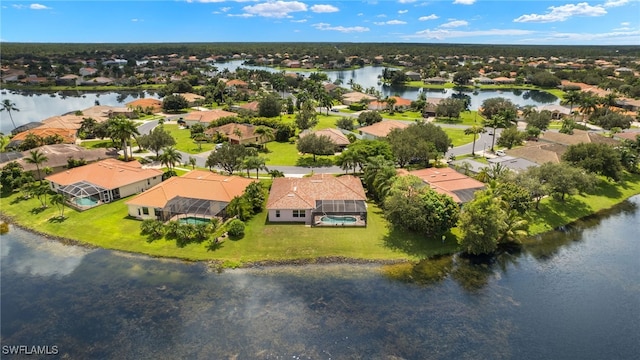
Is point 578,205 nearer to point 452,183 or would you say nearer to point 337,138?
point 452,183

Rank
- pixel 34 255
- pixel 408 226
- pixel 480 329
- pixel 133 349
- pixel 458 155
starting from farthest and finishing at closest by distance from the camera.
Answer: pixel 458 155, pixel 408 226, pixel 34 255, pixel 480 329, pixel 133 349

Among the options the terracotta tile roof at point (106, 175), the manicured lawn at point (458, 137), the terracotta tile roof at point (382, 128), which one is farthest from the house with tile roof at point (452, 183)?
the terracotta tile roof at point (106, 175)

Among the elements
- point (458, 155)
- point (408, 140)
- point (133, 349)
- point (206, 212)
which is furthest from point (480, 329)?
point (458, 155)

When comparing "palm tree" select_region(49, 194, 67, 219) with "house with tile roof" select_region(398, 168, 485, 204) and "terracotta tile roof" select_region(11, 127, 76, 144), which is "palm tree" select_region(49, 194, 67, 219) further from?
"house with tile roof" select_region(398, 168, 485, 204)

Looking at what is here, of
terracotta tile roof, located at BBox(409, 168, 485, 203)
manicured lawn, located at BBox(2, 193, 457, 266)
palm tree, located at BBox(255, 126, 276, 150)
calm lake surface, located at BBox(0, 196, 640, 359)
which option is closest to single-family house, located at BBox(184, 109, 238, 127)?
palm tree, located at BBox(255, 126, 276, 150)

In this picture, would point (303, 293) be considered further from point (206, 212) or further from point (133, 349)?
point (206, 212)

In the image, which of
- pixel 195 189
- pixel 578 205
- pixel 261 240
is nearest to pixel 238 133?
pixel 195 189

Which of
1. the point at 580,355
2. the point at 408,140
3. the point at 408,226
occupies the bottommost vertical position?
the point at 580,355
